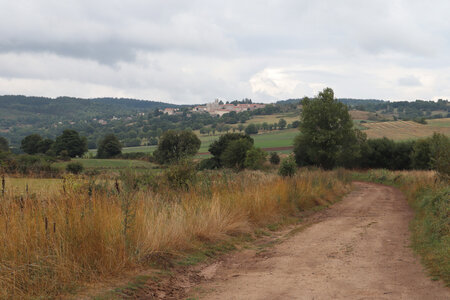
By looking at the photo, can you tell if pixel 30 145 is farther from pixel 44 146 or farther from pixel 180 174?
pixel 180 174

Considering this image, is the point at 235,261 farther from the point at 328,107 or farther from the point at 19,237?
the point at 328,107

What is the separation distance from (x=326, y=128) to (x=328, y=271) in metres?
47.6

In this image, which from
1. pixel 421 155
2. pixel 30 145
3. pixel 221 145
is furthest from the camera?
pixel 30 145

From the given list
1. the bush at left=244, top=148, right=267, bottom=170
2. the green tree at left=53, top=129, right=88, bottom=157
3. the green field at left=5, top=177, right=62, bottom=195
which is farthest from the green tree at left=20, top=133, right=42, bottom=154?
the green field at left=5, top=177, right=62, bottom=195

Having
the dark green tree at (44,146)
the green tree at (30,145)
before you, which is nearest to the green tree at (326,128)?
the dark green tree at (44,146)

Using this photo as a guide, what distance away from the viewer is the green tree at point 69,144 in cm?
8894

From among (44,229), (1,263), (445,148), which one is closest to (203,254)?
(44,229)

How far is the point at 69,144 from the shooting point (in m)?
90.1

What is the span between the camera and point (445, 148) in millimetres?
18344

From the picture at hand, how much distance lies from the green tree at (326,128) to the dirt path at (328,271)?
4086 centimetres

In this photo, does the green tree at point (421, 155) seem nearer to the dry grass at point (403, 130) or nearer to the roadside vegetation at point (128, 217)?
the dry grass at point (403, 130)

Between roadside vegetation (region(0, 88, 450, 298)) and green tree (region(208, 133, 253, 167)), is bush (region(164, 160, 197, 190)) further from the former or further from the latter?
green tree (region(208, 133, 253, 167))

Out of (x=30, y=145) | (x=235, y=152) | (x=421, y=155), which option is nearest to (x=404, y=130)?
(x=421, y=155)

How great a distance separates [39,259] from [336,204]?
1696 centimetres
